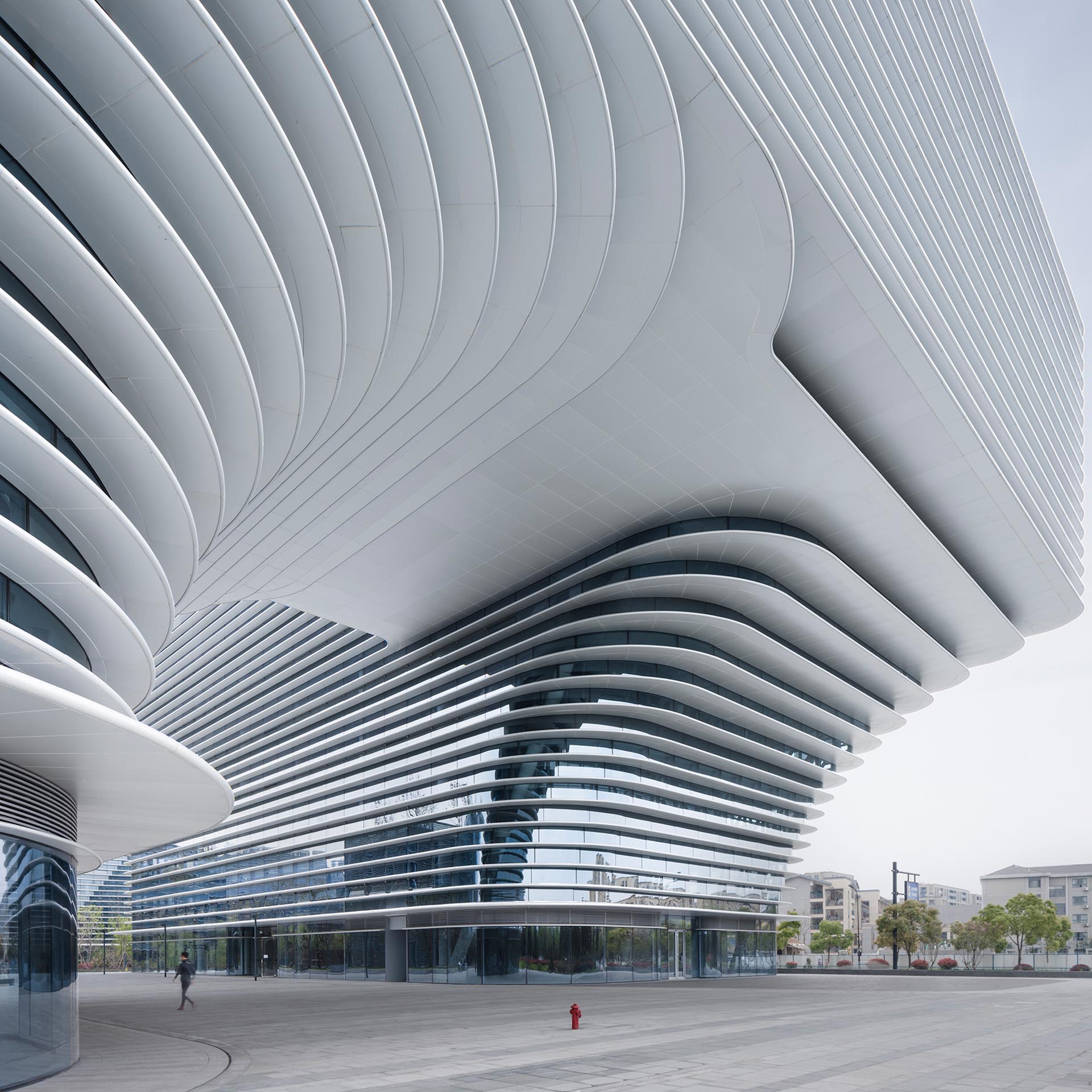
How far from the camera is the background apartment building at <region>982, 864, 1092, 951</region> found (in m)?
133

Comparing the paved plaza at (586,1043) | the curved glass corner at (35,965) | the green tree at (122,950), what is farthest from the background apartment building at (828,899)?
the curved glass corner at (35,965)

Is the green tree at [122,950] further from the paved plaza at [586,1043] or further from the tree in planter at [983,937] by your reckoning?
the tree in planter at [983,937]

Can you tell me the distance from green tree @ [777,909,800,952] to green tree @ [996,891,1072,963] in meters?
20.6

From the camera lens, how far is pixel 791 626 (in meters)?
39.3

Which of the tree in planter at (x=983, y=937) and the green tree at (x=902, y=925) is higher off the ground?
the green tree at (x=902, y=925)

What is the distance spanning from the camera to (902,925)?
70562mm

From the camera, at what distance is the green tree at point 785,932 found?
3752 inches

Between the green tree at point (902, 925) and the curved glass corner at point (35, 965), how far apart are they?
67.3 metres

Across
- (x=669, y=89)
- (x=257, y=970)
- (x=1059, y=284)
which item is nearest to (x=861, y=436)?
(x=669, y=89)

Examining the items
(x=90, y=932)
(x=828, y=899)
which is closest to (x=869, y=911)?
(x=828, y=899)

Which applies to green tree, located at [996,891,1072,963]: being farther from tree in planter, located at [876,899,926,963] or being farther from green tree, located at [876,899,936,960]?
green tree, located at [876,899,936,960]

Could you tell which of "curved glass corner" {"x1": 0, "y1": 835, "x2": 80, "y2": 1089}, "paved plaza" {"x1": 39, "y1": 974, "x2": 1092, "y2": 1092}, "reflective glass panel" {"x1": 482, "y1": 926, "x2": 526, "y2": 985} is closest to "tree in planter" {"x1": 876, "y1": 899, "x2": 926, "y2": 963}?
"paved plaza" {"x1": 39, "y1": 974, "x2": 1092, "y2": 1092}

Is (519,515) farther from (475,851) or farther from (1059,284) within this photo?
(1059,284)

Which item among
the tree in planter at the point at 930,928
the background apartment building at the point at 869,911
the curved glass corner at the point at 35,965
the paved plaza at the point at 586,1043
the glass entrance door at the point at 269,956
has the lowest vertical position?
the background apartment building at the point at 869,911
